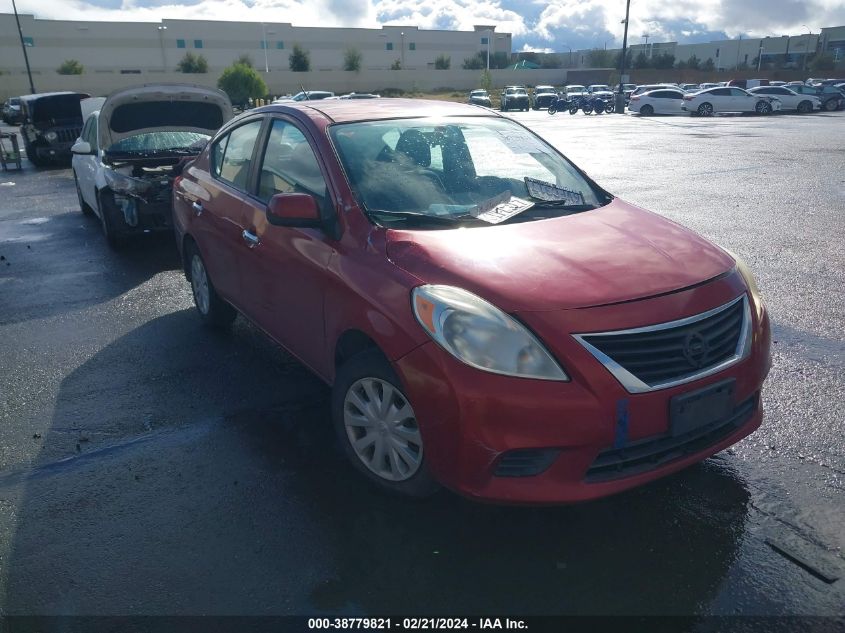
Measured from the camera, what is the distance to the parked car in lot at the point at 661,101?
124 ft

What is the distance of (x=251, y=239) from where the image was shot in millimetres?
4207

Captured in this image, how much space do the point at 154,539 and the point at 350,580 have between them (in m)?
0.92

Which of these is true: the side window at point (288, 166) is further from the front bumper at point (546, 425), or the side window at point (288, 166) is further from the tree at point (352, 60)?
the tree at point (352, 60)

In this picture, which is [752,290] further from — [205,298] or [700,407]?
[205,298]

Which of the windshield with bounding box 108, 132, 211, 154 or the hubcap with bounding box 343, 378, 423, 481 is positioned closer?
the hubcap with bounding box 343, 378, 423, 481

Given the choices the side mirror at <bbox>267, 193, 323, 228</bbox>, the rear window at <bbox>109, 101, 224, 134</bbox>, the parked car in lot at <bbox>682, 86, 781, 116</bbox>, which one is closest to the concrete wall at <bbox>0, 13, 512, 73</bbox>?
the parked car in lot at <bbox>682, 86, 781, 116</bbox>

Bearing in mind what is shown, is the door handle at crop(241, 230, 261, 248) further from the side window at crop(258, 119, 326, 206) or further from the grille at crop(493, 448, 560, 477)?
the grille at crop(493, 448, 560, 477)

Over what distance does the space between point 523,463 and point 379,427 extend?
2.40ft

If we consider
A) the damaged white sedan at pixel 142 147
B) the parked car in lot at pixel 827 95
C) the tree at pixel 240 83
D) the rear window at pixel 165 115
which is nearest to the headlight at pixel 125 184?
the damaged white sedan at pixel 142 147

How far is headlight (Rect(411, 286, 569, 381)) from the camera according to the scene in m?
2.61

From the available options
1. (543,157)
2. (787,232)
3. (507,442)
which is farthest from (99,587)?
(787,232)

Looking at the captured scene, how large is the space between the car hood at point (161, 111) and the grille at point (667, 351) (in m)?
7.69

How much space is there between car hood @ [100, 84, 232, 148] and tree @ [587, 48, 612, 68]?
111431 mm

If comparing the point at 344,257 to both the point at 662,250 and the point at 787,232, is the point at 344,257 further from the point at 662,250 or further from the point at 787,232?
the point at 787,232
